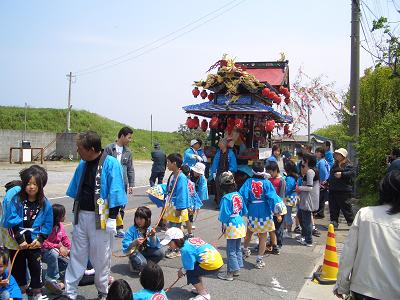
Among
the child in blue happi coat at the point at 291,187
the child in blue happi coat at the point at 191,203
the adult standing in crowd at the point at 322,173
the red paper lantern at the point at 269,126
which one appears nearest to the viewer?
the child in blue happi coat at the point at 191,203

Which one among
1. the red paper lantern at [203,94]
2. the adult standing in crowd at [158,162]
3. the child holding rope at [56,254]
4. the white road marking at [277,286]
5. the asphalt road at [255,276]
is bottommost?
the white road marking at [277,286]

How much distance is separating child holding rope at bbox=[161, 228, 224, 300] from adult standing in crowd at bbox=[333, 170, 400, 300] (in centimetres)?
198

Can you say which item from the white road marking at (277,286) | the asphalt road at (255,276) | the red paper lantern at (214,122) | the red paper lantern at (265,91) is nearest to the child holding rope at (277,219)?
the asphalt road at (255,276)

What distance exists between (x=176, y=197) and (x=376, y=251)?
4.18 m

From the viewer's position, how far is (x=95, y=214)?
4.36 m

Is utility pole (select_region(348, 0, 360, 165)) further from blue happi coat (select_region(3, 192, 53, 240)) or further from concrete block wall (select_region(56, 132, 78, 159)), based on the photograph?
concrete block wall (select_region(56, 132, 78, 159))

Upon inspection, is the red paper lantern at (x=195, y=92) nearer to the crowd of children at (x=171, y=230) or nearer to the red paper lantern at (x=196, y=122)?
the red paper lantern at (x=196, y=122)

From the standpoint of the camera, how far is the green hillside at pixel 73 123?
39.4 m

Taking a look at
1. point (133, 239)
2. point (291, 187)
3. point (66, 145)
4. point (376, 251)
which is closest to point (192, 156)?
point (291, 187)

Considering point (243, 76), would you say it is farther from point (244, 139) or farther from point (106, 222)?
point (106, 222)

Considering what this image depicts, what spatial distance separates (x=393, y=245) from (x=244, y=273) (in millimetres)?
3318

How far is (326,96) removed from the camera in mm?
15070

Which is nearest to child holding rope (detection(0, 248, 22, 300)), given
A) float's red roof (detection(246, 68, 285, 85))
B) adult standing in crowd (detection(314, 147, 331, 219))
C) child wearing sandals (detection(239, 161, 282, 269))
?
child wearing sandals (detection(239, 161, 282, 269))

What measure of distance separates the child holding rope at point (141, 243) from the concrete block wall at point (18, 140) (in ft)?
85.3
